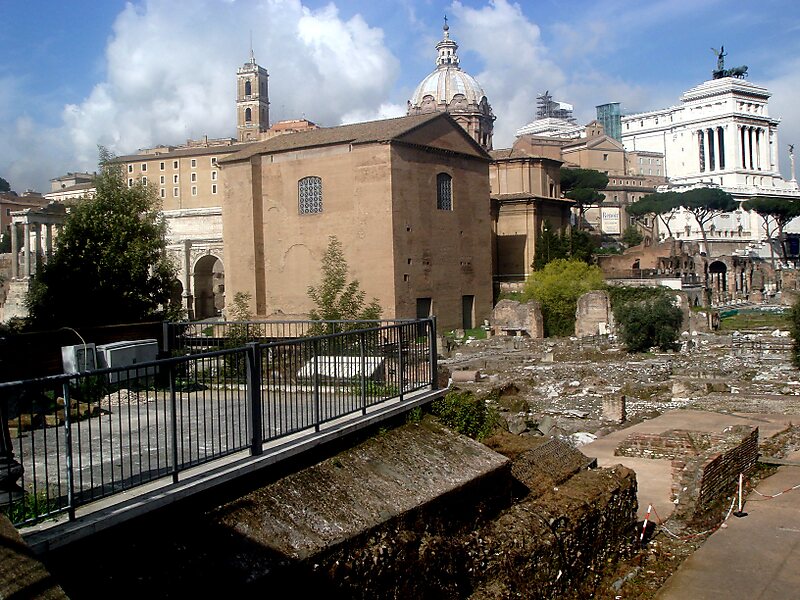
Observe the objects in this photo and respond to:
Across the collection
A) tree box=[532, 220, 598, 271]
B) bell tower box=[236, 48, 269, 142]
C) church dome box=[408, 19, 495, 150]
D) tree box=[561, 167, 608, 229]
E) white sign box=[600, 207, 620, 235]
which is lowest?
tree box=[532, 220, 598, 271]

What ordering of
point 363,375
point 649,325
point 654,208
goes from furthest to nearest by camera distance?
point 654,208
point 649,325
point 363,375

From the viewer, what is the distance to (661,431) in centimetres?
1194

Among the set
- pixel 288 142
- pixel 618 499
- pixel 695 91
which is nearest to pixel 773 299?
pixel 288 142

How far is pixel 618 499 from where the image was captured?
22.4ft

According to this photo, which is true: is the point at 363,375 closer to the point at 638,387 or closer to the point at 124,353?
the point at 124,353

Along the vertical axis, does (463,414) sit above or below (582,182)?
below

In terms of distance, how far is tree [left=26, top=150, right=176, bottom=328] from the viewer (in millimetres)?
17547

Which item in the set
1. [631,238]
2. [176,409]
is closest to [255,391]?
[176,409]

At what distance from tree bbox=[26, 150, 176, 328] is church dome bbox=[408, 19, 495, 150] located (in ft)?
136

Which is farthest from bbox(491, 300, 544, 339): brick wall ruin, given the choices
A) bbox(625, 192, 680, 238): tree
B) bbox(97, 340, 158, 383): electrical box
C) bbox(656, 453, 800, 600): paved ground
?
bbox(625, 192, 680, 238): tree

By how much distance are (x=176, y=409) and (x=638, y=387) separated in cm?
1630

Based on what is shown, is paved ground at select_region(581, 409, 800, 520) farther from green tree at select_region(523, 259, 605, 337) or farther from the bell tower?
the bell tower

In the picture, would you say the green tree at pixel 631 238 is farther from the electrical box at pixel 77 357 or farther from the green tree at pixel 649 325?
the electrical box at pixel 77 357

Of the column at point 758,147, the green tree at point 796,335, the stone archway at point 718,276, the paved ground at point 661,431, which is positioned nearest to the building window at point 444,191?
the green tree at point 796,335
